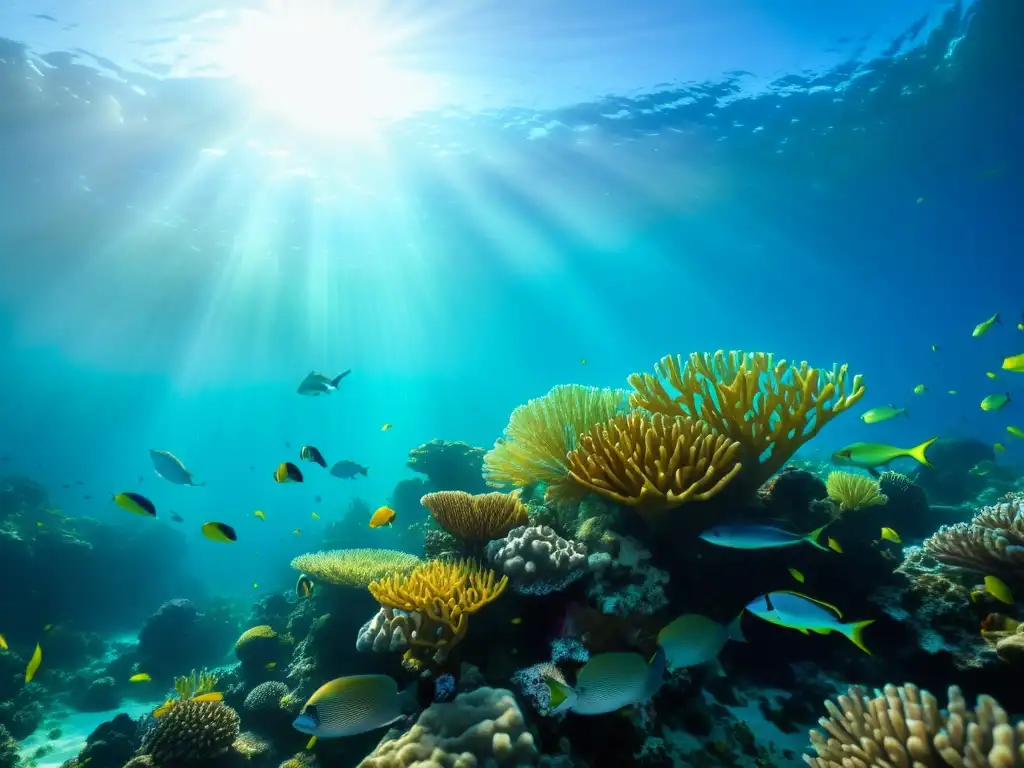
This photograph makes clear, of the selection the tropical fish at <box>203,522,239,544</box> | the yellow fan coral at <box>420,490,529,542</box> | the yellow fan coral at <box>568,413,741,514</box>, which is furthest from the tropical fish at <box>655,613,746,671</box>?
the tropical fish at <box>203,522,239,544</box>

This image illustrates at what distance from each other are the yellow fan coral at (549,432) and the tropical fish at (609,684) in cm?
206

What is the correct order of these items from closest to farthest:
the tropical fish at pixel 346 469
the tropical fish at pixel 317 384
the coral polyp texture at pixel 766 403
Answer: the coral polyp texture at pixel 766 403, the tropical fish at pixel 317 384, the tropical fish at pixel 346 469

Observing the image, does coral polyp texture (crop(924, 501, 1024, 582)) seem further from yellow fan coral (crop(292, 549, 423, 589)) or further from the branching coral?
yellow fan coral (crop(292, 549, 423, 589))

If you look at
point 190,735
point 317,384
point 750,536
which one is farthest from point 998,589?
point 317,384

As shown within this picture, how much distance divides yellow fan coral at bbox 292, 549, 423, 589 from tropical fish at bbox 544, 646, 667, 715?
2739mm

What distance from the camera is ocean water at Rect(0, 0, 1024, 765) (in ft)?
56.4

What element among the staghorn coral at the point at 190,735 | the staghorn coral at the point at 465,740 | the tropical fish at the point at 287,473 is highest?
the tropical fish at the point at 287,473

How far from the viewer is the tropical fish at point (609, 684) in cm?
262

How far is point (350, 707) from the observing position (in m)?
2.98

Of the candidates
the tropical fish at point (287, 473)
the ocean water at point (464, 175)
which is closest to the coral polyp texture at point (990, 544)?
the tropical fish at point (287, 473)

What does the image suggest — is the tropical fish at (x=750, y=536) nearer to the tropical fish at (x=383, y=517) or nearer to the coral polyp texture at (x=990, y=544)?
the coral polyp texture at (x=990, y=544)

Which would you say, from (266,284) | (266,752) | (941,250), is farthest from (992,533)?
(941,250)

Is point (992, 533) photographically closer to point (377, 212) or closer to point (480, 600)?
point (480, 600)

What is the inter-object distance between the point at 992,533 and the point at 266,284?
41169 mm
